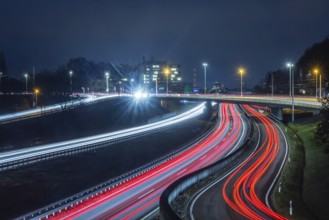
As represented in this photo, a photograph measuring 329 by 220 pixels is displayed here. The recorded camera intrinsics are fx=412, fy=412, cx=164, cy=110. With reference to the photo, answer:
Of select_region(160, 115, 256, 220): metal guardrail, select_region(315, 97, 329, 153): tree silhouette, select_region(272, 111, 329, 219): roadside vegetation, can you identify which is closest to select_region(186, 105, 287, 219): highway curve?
select_region(272, 111, 329, 219): roadside vegetation

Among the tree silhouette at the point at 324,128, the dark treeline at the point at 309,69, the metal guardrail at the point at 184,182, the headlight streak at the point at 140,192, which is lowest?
the headlight streak at the point at 140,192

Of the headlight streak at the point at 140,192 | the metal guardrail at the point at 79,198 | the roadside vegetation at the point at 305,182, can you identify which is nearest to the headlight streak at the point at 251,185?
the roadside vegetation at the point at 305,182

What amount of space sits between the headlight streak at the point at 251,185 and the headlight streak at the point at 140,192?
5.26m

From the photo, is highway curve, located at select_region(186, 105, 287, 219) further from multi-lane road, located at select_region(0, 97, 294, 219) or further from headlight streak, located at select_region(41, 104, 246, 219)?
headlight streak, located at select_region(41, 104, 246, 219)

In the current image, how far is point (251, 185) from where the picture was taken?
1305 inches

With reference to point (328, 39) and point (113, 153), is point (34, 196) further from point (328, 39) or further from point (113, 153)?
point (328, 39)

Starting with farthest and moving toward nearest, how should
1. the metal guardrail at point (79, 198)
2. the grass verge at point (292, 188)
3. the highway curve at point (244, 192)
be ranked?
1. the grass verge at point (292, 188)
2. the metal guardrail at point (79, 198)
3. the highway curve at point (244, 192)

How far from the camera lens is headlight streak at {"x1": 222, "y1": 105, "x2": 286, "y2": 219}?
25844mm

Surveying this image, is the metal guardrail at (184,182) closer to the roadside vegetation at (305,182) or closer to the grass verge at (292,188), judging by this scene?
the grass verge at (292,188)

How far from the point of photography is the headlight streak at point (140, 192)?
26.8m

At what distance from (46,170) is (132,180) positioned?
13619 mm

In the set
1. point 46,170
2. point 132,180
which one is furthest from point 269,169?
point 46,170

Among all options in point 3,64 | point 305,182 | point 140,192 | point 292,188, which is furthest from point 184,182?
point 3,64

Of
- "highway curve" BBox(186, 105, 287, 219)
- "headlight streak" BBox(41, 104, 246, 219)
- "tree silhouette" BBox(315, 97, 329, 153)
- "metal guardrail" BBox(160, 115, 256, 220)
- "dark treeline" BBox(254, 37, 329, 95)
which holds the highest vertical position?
"dark treeline" BBox(254, 37, 329, 95)
